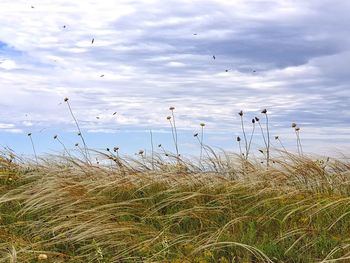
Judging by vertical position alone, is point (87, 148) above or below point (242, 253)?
above

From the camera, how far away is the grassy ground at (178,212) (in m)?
4.90

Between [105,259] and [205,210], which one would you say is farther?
[205,210]

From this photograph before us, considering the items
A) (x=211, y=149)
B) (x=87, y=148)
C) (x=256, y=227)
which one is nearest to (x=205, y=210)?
(x=256, y=227)

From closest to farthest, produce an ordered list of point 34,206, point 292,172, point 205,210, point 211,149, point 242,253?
point 242,253, point 205,210, point 34,206, point 292,172, point 211,149

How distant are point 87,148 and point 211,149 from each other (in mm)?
1917

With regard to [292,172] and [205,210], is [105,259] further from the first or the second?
[292,172]

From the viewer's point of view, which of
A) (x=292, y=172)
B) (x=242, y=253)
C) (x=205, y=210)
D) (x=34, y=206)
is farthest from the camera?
(x=292, y=172)

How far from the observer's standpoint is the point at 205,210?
20.4 ft

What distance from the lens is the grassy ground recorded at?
490 centimetres

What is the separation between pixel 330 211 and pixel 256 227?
32.1 inches

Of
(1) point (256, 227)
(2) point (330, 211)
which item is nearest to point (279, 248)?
(1) point (256, 227)

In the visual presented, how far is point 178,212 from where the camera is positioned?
19.7 ft

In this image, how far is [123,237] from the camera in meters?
5.40

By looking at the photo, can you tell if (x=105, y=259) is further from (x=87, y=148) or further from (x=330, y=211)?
(x=87, y=148)
